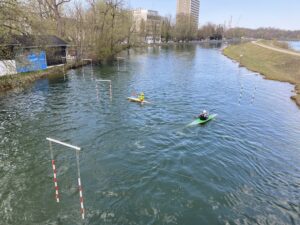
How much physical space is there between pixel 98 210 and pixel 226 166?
877 centimetres

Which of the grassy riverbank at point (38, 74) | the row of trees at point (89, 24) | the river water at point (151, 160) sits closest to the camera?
the river water at point (151, 160)

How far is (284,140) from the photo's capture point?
19.2 m

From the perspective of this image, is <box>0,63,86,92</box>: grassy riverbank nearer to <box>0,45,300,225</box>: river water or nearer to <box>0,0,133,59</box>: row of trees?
<box>0,45,300,225</box>: river water

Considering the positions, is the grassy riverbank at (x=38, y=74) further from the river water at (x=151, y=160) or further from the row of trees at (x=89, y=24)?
the row of trees at (x=89, y=24)

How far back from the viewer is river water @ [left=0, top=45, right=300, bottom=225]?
1113cm

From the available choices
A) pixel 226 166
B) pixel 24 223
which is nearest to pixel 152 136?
pixel 226 166

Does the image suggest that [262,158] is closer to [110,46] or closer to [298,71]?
[298,71]

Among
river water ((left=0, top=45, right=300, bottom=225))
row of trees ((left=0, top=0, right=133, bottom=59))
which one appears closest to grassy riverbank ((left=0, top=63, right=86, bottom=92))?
river water ((left=0, top=45, right=300, bottom=225))

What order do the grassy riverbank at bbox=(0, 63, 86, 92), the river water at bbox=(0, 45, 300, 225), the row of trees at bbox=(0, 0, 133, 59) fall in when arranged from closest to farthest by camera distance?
the river water at bbox=(0, 45, 300, 225) → the grassy riverbank at bbox=(0, 63, 86, 92) → the row of trees at bbox=(0, 0, 133, 59)

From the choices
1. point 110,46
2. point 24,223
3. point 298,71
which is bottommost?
point 24,223

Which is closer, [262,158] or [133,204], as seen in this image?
[133,204]

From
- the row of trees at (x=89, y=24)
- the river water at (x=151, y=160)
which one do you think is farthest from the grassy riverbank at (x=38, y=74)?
the row of trees at (x=89, y=24)

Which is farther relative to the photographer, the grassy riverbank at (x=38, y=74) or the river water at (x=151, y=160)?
the grassy riverbank at (x=38, y=74)

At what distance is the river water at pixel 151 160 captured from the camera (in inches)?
438
